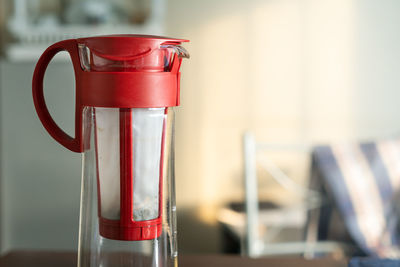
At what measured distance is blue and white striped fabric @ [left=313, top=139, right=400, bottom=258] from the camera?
161 cm

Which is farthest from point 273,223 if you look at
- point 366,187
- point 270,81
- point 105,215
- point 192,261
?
point 105,215

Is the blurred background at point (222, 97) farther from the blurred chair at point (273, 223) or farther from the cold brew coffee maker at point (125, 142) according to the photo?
the cold brew coffee maker at point (125, 142)

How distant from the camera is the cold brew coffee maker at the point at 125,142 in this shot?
Result: 18.8 inches

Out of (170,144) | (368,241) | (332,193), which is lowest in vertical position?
(368,241)

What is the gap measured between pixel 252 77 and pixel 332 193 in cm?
70

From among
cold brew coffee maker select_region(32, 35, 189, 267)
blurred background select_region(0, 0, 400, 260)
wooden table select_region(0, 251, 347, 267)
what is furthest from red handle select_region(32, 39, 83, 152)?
blurred background select_region(0, 0, 400, 260)

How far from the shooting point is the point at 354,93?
2.20 metres

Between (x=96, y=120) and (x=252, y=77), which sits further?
(x=252, y=77)

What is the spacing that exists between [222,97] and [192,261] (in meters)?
1.53

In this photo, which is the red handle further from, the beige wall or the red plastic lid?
the beige wall

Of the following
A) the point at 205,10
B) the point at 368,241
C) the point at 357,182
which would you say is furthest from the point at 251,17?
the point at 368,241

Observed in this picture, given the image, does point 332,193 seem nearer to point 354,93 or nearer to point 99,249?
point 354,93

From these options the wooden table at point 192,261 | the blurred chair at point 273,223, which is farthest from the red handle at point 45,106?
the blurred chair at point 273,223

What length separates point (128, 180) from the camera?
48 cm
